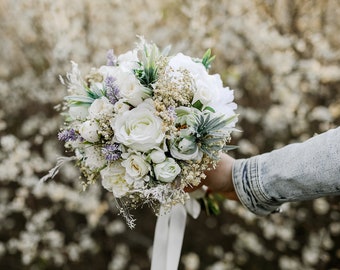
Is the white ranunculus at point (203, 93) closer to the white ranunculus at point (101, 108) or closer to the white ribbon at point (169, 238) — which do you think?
the white ranunculus at point (101, 108)

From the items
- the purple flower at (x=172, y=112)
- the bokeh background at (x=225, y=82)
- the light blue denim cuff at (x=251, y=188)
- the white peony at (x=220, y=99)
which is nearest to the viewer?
the purple flower at (x=172, y=112)

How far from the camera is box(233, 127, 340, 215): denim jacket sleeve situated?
1.29m

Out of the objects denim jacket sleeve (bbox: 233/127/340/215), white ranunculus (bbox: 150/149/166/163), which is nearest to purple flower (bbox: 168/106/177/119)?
white ranunculus (bbox: 150/149/166/163)

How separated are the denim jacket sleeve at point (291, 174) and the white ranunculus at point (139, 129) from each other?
40 cm

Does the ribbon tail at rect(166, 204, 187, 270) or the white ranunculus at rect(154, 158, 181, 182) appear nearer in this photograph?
the white ranunculus at rect(154, 158, 181, 182)

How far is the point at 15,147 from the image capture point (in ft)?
9.27

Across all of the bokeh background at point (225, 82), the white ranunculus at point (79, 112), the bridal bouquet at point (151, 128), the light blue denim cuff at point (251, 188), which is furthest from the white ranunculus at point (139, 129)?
the bokeh background at point (225, 82)

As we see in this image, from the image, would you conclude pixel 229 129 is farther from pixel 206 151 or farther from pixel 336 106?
pixel 336 106

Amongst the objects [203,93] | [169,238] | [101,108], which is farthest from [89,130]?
[169,238]

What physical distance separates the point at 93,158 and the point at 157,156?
21 centimetres

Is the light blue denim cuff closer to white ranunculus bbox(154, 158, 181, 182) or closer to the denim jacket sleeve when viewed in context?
the denim jacket sleeve

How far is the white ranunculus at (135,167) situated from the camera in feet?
4.09

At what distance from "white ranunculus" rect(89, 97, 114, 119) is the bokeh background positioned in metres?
1.60

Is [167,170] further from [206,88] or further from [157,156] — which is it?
[206,88]
